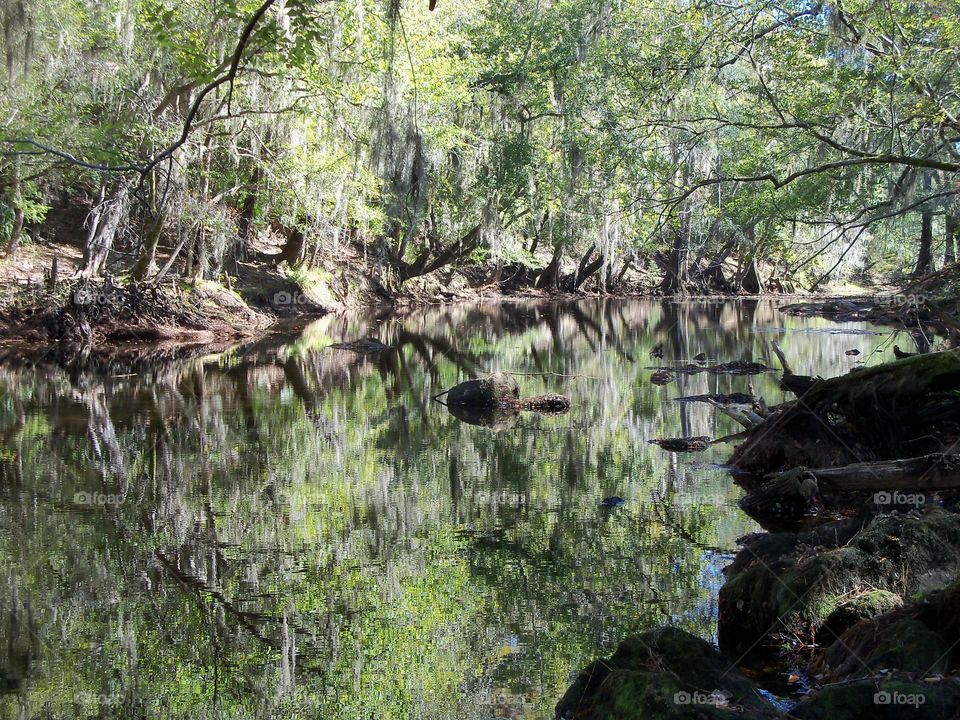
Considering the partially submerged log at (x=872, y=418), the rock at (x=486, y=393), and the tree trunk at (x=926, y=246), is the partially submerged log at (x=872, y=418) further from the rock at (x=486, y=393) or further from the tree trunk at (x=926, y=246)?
the tree trunk at (x=926, y=246)

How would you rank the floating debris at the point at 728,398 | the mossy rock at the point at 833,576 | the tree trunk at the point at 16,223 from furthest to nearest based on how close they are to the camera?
the tree trunk at the point at 16,223 < the floating debris at the point at 728,398 < the mossy rock at the point at 833,576

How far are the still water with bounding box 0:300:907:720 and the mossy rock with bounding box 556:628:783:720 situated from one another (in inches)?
21.0

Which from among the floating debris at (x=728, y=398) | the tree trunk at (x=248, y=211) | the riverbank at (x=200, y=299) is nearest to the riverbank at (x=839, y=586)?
the riverbank at (x=200, y=299)

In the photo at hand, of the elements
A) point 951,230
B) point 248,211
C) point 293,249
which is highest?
point 248,211

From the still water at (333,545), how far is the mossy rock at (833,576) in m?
0.26

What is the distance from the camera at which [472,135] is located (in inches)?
1148

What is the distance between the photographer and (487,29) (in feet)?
99.2

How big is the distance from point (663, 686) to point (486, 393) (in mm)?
9854

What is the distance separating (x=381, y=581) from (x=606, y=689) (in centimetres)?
267

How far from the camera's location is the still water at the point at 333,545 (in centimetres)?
484

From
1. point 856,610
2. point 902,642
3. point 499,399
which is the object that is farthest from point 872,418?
point 499,399

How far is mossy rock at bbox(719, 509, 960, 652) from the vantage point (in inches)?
198

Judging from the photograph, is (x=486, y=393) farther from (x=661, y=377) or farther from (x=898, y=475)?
(x=898, y=475)

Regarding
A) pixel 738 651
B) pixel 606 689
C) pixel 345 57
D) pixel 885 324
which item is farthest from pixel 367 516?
pixel 885 324
